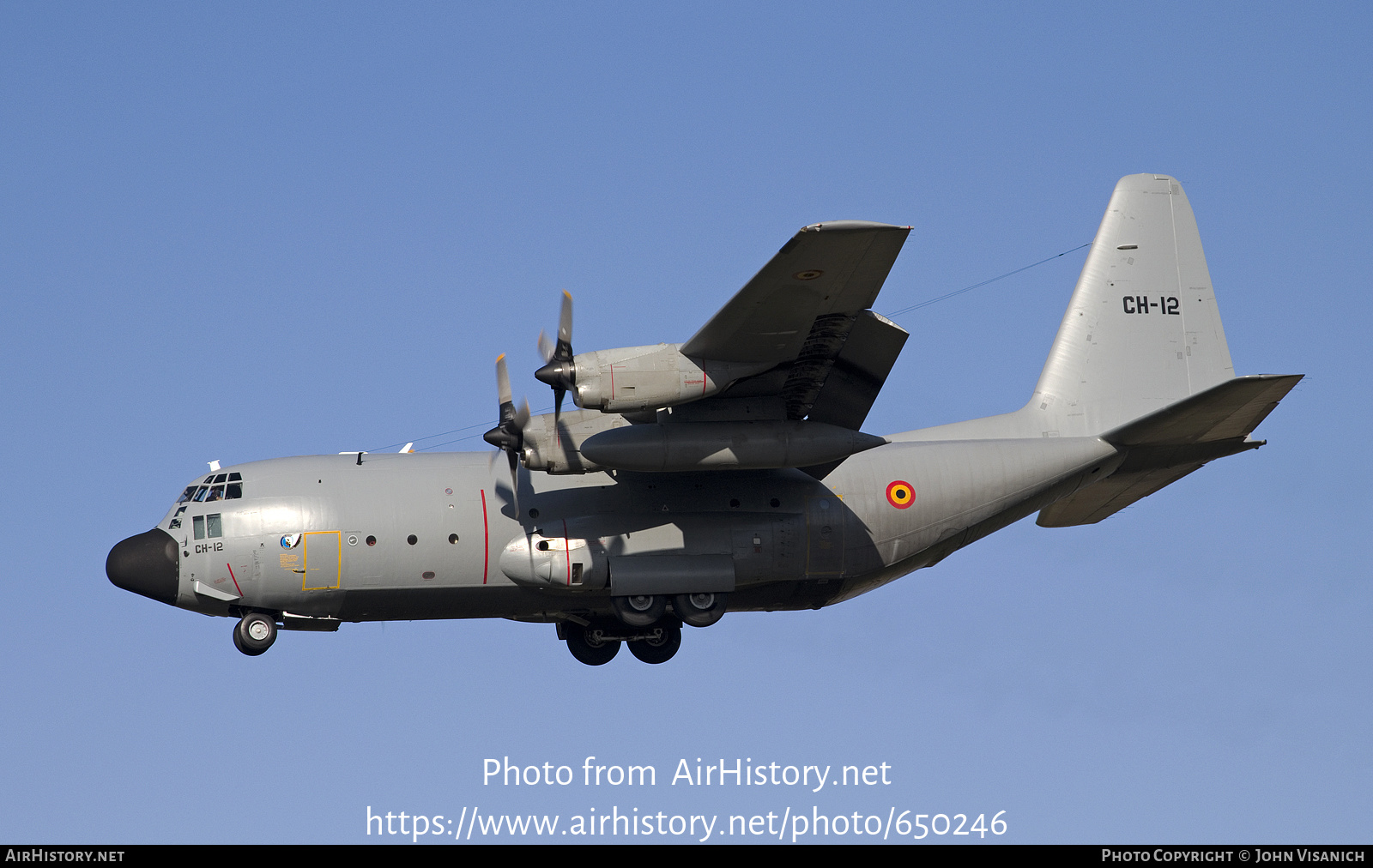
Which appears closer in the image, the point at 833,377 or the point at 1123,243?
the point at 833,377

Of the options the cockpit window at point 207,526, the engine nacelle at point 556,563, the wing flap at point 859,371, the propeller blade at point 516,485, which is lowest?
the engine nacelle at point 556,563

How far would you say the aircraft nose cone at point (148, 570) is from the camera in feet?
72.4

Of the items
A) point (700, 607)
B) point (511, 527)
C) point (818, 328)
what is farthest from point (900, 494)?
point (511, 527)

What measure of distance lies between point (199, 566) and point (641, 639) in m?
6.26

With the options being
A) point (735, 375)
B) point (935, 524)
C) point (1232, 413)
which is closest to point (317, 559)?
point (735, 375)

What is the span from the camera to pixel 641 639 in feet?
79.0

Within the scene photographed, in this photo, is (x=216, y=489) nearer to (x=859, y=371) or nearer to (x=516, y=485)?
(x=516, y=485)

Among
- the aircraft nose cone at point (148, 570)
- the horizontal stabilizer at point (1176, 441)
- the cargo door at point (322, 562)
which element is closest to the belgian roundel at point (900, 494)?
the horizontal stabilizer at point (1176, 441)

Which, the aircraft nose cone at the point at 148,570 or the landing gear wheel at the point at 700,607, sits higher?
the aircraft nose cone at the point at 148,570

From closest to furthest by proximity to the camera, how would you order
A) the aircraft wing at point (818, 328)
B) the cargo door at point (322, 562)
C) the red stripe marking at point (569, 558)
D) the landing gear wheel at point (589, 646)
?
1. the aircraft wing at point (818, 328)
2. the red stripe marking at point (569, 558)
3. the cargo door at point (322, 562)
4. the landing gear wheel at point (589, 646)

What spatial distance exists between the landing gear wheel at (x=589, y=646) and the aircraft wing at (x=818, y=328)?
17.0 ft

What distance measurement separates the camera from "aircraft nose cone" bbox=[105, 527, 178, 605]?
72.4 ft

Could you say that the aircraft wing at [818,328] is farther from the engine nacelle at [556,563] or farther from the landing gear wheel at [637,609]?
the landing gear wheel at [637,609]
